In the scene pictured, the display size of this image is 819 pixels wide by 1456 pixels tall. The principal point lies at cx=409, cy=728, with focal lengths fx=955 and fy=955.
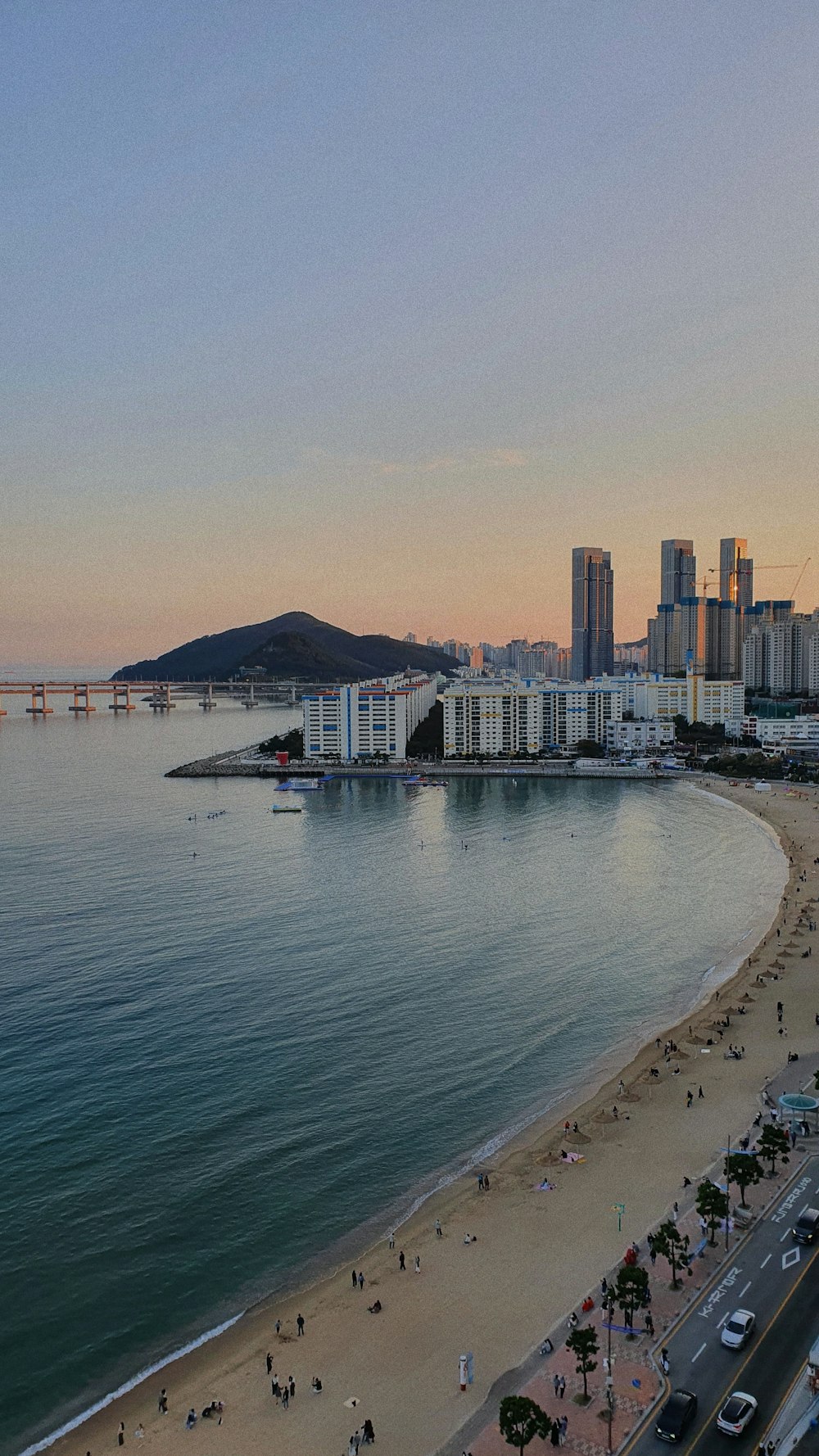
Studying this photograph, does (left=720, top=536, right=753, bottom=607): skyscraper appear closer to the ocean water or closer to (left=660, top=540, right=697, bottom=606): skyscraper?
(left=660, top=540, right=697, bottom=606): skyscraper

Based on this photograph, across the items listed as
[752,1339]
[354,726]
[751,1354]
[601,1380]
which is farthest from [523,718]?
[601,1380]

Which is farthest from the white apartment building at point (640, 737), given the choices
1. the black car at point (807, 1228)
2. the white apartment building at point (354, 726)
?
the black car at point (807, 1228)

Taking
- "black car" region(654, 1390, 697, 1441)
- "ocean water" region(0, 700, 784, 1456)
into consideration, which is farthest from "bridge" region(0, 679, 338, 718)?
"black car" region(654, 1390, 697, 1441)

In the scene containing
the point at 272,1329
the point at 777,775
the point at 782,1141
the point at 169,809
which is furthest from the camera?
the point at 777,775

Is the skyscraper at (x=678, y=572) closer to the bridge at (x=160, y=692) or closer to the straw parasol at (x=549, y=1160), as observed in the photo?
the bridge at (x=160, y=692)

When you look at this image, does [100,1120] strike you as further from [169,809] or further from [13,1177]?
[169,809]

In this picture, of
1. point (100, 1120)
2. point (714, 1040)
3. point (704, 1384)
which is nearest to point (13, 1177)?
point (100, 1120)
